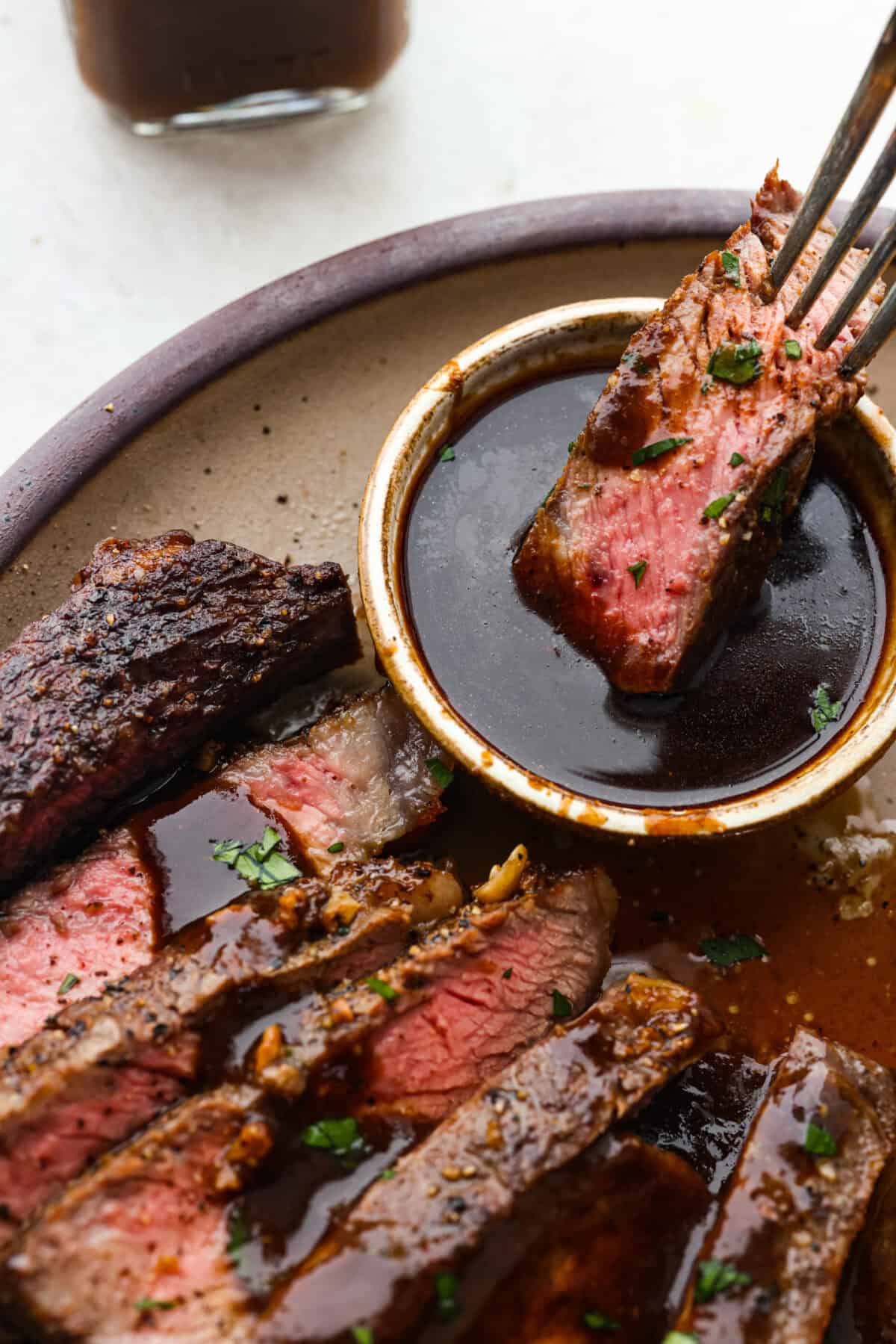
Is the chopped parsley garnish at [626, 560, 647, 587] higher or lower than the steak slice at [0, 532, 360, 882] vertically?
higher

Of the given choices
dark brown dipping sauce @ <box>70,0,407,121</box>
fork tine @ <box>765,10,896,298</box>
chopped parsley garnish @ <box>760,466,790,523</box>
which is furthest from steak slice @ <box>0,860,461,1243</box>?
dark brown dipping sauce @ <box>70,0,407,121</box>

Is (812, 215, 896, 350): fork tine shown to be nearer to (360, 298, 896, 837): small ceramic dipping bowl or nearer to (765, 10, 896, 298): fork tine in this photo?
(765, 10, 896, 298): fork tine

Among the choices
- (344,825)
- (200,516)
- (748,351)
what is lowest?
(344,825)

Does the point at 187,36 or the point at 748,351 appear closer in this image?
the point at 748,351

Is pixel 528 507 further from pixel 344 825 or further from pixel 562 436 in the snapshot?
pixel 344 825

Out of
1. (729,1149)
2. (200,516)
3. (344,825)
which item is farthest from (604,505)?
(729,1149)

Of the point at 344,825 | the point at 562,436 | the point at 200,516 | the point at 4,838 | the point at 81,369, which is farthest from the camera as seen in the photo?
the point at 81,369
